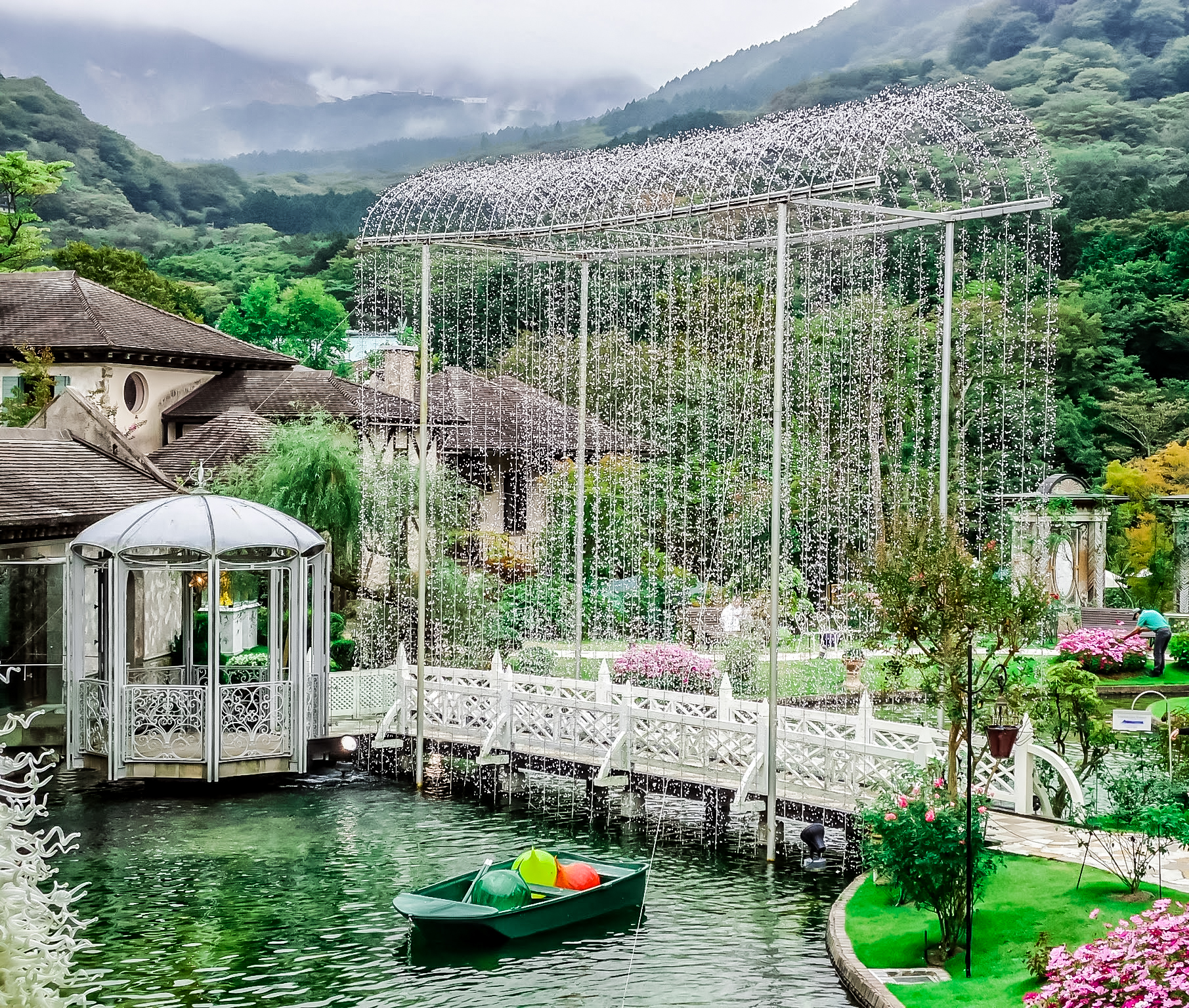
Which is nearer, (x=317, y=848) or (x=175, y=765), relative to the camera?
(x=317, y=848)

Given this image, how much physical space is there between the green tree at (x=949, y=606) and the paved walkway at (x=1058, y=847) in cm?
140

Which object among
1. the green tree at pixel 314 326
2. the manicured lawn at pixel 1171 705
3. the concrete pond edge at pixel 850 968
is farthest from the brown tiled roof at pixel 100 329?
the concrete pond edge at pixel 850 968

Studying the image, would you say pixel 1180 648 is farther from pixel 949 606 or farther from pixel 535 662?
pixel 949 606

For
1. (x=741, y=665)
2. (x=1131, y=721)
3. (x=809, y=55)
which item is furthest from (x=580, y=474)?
(x=809, y=55)

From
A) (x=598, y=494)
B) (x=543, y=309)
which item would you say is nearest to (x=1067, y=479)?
(x=598, y=494)

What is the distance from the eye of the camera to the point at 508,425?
33500 millimetres

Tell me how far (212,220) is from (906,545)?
7113 cm

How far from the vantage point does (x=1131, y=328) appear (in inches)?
1780

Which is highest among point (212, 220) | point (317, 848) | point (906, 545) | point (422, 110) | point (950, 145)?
point (422, 110)

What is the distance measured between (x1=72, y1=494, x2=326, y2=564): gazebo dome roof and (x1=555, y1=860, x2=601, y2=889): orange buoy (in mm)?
7217

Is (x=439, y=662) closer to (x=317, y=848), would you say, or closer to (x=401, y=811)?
(x=401, y=811)

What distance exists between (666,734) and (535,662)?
23.8 ft

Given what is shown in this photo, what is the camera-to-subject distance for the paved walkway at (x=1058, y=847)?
1175 centimetres

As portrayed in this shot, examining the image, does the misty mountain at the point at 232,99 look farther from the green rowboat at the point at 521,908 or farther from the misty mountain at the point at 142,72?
the green rowboat at the point at 521,908
